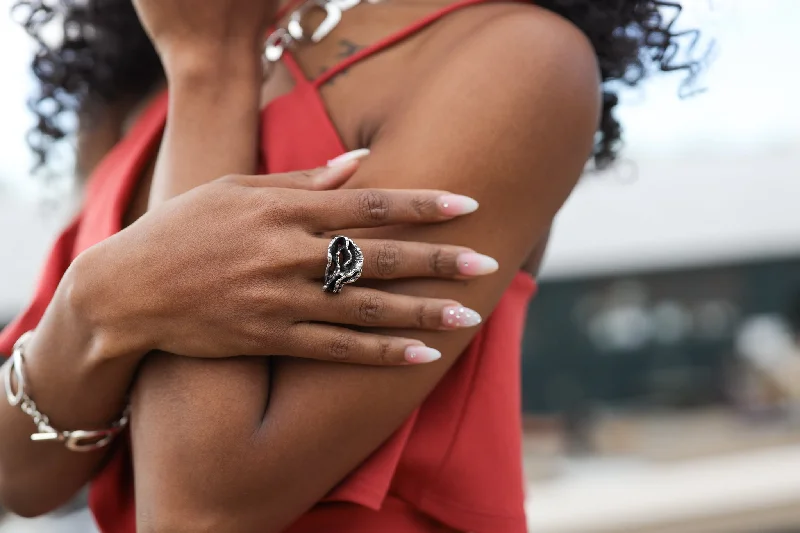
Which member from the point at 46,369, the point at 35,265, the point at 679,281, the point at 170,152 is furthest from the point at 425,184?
the point at 679,281

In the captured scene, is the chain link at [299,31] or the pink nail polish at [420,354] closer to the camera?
the pink nail polish at [420,354]

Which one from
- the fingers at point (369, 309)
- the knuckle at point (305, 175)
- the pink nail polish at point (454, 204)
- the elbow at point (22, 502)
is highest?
the knuckle at point (305, 175)

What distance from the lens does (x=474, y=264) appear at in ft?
3.34

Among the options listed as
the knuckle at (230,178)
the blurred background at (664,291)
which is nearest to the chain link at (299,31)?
the knuckle at (230,178)

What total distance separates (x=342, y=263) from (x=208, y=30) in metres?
0.41

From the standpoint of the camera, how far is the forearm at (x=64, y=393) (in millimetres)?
1039

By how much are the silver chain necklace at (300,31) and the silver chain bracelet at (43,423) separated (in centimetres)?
52

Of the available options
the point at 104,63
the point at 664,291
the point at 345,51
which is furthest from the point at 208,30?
the point at 664,291

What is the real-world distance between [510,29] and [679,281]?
11.2m

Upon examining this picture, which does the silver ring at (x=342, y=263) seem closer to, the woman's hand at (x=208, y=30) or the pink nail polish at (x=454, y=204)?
the pink nail polish at (x=454, y=204)

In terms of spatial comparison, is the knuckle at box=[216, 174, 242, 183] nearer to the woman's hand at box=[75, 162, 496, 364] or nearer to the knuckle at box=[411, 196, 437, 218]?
the woman's hand at box=[75, 162, 496, 364]

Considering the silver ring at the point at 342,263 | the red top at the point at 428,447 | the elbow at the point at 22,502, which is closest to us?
the silver ring at the point at 342,263

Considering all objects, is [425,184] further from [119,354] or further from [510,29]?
[119,354]

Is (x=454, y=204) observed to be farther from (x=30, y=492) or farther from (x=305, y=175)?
(x=30, y=492)
